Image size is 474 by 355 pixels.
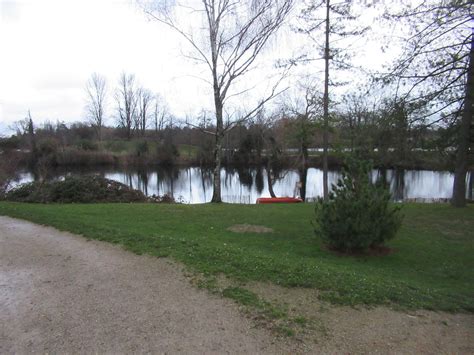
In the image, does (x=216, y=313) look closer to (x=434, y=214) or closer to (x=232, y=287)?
(x=232, y=287)

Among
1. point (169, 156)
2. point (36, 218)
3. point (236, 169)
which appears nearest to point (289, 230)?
point (36, 218)

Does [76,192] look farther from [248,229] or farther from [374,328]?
[374,328]

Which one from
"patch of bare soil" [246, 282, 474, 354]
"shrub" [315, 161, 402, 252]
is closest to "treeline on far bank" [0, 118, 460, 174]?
"shrub" [315, 161, 402, 252]

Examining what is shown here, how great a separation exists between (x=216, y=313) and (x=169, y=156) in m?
51.6

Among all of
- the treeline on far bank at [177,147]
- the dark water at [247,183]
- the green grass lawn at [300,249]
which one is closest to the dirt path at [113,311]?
the green grass lawn at [300,249]

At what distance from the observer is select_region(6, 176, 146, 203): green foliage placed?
14.7 metres

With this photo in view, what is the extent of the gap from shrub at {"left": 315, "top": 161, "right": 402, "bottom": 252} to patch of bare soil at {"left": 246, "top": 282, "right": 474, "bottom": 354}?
2882 mm

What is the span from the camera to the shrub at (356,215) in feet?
22.9

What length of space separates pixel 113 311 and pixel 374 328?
2.82m

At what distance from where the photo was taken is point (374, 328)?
3.64m

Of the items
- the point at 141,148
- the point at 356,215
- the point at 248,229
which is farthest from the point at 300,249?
the point at 141,148

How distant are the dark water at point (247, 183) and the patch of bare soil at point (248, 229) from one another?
17.2 meters

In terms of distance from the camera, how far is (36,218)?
9.51m

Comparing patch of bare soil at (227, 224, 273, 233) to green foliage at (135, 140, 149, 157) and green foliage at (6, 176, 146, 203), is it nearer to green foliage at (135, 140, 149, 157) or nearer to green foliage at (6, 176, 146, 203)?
green foliage at (6, 176, 146, 203)
